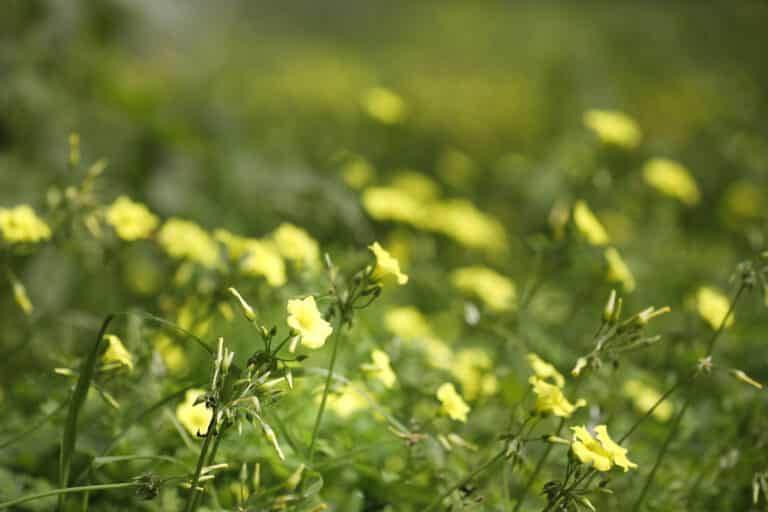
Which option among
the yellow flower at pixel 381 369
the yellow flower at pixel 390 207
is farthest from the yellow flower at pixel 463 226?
the yellow flower at pixel 381 369

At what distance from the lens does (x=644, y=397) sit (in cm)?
233

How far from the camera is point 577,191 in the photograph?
3395mm

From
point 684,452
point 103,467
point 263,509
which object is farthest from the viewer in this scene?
point 684,452

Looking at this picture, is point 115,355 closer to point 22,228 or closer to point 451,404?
point 22,228

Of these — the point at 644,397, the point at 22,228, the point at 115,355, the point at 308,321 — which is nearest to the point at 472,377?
the point at 644,397

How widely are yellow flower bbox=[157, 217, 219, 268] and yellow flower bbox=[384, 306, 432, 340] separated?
0.62 m

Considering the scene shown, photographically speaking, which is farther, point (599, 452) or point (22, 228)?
point (22, 228)

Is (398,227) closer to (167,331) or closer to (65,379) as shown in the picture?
(167,331)

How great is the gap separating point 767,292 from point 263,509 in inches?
49.5

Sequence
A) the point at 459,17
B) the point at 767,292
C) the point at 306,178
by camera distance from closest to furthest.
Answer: the point at 767,292 < the point at 306,178 < the point at 459,17

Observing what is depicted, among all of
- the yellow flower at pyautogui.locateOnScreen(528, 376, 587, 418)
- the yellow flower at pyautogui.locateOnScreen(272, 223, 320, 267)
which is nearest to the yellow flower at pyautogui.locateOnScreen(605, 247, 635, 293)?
the yellow flower at pyautogui.locateOnScreen(528, 376, 587, 418)

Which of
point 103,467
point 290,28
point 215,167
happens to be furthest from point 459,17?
point 103,467

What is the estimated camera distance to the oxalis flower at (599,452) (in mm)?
1420

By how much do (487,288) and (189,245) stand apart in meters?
1.10
